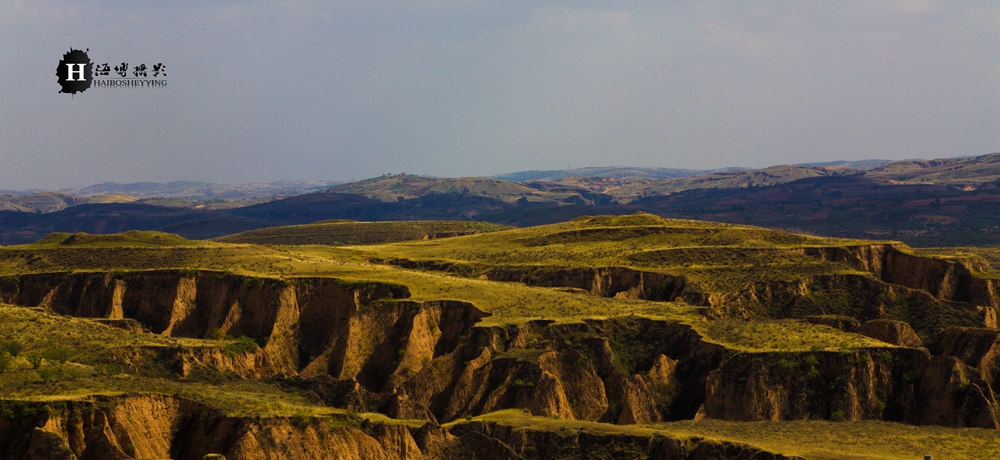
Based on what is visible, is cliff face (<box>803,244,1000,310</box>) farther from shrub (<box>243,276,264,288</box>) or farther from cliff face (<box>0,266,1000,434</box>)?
shrub (<box>243,276,264,288</box>)

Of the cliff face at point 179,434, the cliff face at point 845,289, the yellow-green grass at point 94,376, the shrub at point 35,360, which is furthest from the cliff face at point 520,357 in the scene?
the cliff face at point 179,434

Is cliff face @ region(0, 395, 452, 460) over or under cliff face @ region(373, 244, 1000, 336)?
under

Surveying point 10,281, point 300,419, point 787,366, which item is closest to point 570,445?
A: point 300,419

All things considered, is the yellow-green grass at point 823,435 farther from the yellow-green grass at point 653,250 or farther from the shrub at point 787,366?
Answer: the yellow-green grass at point 653,250

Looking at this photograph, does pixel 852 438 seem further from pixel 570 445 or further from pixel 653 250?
pixel 653 250

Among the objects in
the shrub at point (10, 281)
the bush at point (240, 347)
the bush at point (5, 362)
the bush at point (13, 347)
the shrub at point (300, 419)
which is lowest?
the bush at point (240, 347)

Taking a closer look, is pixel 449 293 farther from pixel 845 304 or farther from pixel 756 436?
pixel 756 436

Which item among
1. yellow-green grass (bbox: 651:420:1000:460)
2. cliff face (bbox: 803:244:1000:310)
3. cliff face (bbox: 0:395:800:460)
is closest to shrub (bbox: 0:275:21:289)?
cliff face (bbox: 0:395:800:460)
